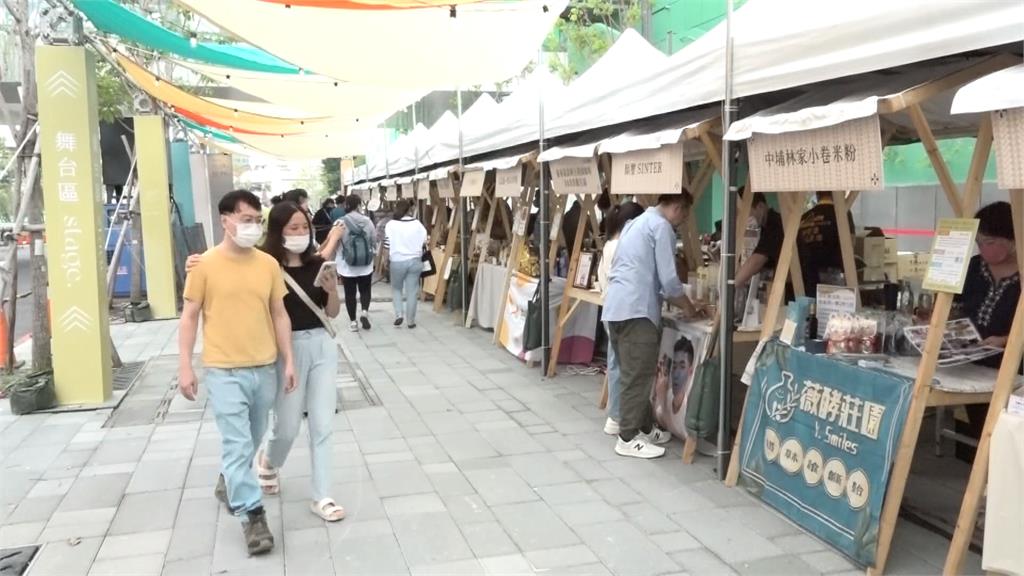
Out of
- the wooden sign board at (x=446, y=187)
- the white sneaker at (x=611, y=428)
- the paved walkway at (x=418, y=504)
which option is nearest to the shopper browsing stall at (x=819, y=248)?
the paved walkway at (x=418, y=504)

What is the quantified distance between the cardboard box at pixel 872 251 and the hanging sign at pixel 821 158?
76.6 inches

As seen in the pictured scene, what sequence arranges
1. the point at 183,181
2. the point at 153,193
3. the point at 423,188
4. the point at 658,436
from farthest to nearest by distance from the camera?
the point at 183,181 < the point at 423,188 < the point at 153,193 < the point at 658,436

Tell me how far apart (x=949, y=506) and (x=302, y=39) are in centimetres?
516

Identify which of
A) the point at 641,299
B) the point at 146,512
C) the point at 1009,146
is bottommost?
the point at 146,512

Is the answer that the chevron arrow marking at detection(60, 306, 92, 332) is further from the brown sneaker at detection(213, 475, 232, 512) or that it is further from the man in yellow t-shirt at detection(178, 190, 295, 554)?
the man in yellow t-shirt at detection(178, 190, 295, 554)

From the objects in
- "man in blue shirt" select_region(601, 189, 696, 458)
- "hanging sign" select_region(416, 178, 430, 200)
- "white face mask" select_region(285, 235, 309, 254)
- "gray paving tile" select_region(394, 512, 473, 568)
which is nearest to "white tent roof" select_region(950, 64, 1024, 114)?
"man in blue shirt" select_region(601, 189, 696, 458)

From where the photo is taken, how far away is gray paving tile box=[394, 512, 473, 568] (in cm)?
356

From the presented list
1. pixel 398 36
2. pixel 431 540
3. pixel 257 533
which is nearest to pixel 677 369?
pixel 431 540

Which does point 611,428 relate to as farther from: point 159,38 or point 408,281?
point 408,281

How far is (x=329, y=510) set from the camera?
13.1 feet

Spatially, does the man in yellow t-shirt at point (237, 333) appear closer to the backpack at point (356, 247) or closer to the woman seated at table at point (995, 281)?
the woman seated at table at point (995, 281)

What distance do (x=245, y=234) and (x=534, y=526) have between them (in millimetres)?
1958

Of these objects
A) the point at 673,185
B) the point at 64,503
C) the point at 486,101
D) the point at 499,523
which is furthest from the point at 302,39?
the point at 486,101

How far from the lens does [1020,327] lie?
9.32 ft
